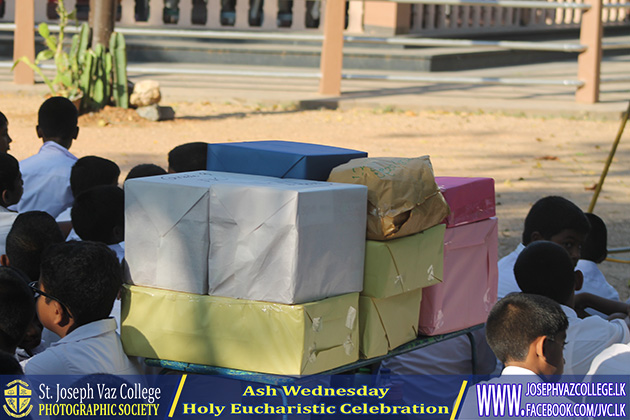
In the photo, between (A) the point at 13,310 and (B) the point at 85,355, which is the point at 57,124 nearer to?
(A) the point at 13,310

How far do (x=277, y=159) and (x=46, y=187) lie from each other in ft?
6.81

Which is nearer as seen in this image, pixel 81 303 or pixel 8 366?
pixel 8 366

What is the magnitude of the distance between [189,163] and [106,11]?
213 inches

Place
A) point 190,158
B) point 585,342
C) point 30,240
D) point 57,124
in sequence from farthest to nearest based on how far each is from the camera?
point 57,124 < point 190,158 < point 30,240 < point 585,342

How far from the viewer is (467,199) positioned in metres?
2.88

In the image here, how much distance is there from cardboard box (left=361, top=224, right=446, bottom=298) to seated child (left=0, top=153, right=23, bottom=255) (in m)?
1.68

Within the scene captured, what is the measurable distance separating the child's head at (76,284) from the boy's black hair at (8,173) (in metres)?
1.27

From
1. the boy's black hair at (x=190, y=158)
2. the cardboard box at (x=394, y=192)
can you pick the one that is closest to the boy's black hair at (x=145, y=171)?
the boy's black hair at (x=190, y=158)

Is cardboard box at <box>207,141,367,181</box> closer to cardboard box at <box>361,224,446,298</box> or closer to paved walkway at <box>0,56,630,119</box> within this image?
cardboard box at <box>361,224,446,298</box>

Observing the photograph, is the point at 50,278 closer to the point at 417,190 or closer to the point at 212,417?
the point at 212,417

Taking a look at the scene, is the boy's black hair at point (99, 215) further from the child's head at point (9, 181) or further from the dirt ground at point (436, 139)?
the dirt ground at point (436, 139)

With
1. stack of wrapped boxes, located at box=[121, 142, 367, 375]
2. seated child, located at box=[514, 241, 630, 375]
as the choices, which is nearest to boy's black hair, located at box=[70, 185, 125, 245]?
stack of wrapped boxes, located at box=[121, 142, 367, 375]

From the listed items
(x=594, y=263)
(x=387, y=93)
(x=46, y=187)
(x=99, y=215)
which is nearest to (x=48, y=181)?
(x=46, y=187)

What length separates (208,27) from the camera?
14211mm
